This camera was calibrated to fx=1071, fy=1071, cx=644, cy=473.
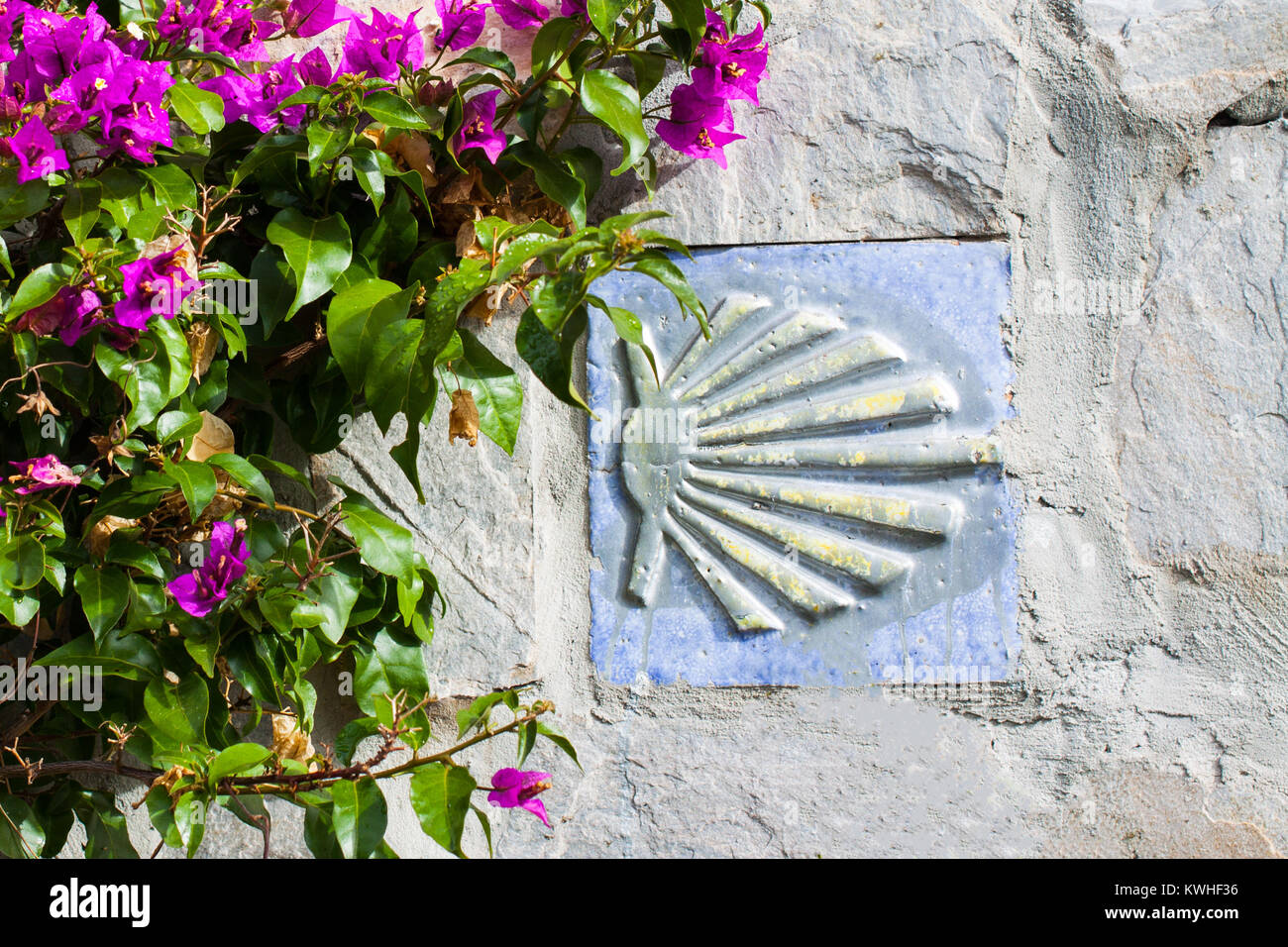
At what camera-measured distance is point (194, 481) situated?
30.1 inches

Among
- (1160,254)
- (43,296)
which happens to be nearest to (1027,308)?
(1160,254)

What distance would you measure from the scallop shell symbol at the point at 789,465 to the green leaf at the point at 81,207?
459 mm

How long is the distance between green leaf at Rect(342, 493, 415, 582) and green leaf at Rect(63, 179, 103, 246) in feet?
0.89

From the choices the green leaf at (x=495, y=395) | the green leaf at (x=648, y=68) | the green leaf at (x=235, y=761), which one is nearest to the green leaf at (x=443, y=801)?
the green leaf at (x=235, y=761)

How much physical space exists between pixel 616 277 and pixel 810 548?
31 centimetres

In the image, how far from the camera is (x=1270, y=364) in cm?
96

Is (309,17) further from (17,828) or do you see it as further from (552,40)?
(17,828)

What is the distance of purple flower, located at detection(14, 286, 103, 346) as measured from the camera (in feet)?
2.41

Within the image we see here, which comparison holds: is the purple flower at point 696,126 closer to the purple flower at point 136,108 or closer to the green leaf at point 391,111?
the green leaf at point 391,111

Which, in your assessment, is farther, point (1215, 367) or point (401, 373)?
point (1215, 367)

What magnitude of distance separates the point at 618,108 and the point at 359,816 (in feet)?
1.86

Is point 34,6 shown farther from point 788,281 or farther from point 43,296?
point 788,281

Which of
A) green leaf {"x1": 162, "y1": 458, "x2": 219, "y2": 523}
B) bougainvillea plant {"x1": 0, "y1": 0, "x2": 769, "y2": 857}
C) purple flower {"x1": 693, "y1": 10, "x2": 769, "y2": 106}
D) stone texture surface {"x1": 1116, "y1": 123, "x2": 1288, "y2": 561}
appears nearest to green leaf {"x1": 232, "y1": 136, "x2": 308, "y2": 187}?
bougainvillea plant {"x1": 0, "y1": 0, "x2": 769, "y2": 857}

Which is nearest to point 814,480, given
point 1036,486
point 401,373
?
point 1036,486
